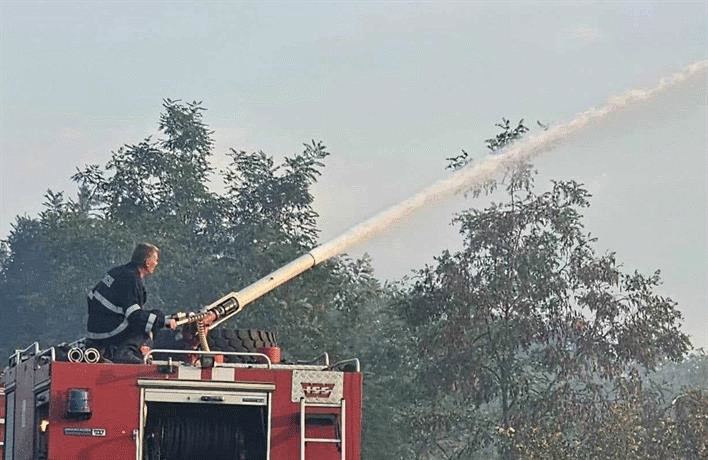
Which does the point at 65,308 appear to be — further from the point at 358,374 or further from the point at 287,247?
the point at 358,374

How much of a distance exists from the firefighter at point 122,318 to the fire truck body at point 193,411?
0.78m

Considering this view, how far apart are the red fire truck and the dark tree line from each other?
43.0 feet

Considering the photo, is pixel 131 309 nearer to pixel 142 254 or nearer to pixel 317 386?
pixel 142 254

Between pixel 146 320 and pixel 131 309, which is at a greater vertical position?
pixel 131 309

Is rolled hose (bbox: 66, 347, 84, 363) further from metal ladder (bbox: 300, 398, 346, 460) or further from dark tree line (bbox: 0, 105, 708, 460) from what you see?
dark tree line (bbox: 0, 105, 708, 460)

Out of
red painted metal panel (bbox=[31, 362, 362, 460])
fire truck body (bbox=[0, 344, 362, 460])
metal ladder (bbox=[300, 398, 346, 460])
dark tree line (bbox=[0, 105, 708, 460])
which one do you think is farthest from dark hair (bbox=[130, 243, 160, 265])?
dark tree line (bbox=[0, 105, 708, 460])

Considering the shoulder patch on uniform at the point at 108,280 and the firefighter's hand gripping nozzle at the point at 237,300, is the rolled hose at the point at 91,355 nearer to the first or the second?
the shoulder patch on uniform at the point at 108,280

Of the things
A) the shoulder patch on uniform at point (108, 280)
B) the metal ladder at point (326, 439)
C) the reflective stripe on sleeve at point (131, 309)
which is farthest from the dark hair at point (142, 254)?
the metal ladder at point (326, 439)

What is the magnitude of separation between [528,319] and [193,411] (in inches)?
733

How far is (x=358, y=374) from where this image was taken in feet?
40.0

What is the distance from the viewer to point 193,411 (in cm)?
1226

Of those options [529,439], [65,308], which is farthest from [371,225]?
[65,308]

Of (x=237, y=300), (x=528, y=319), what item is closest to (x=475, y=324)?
(x=528, y=319)

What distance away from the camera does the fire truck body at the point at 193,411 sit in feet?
38.4
